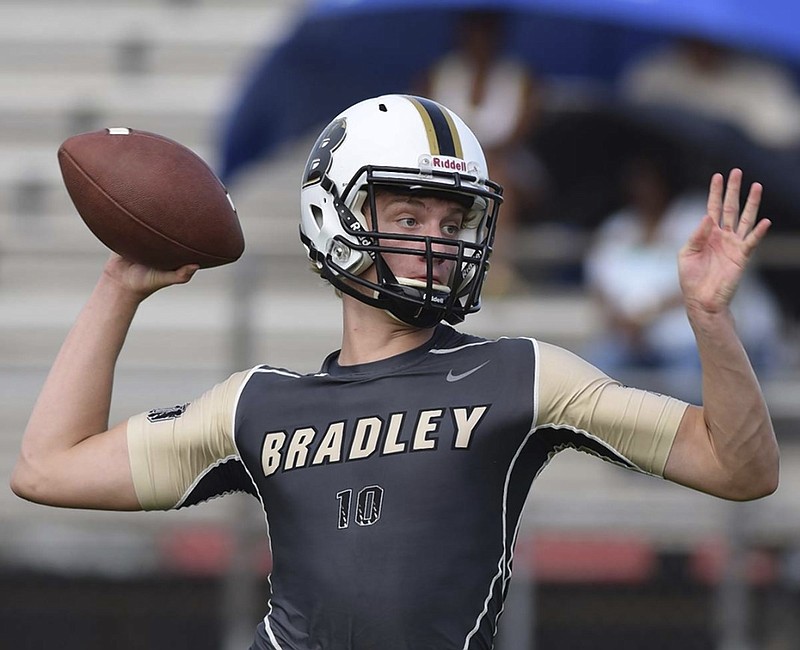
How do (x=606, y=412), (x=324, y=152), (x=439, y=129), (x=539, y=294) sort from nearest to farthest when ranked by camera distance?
(x=606, y=412)
(x=439, y=129)
(x=324, y=152)
(x=539, y=294)

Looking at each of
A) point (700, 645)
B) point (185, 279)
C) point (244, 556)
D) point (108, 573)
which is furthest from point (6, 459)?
point (185, 279)

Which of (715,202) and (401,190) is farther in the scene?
(401,190)

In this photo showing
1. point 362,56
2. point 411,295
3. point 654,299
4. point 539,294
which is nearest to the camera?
point 411,295

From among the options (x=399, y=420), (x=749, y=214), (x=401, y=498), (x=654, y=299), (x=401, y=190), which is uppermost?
(x=749, y=214)

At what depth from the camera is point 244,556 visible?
6.63 meters

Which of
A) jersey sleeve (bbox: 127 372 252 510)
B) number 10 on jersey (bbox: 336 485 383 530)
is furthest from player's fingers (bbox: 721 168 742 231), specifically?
jersey sleeve (bbox: 127 372 252 510)

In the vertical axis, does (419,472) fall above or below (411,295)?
below

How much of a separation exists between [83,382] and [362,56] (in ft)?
17.8

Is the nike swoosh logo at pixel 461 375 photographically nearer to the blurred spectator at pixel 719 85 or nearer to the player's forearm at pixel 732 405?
the player's forearm at pixel 732 405

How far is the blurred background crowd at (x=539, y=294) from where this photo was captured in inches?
270

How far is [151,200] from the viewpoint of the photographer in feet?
11.1

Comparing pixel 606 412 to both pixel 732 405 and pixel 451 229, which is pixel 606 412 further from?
pixel 451 229

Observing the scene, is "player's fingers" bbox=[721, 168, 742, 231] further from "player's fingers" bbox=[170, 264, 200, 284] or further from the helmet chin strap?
"player's fingers" bbox=[170, 264, 200, 284]

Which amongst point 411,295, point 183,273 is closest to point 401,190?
point 411,295
